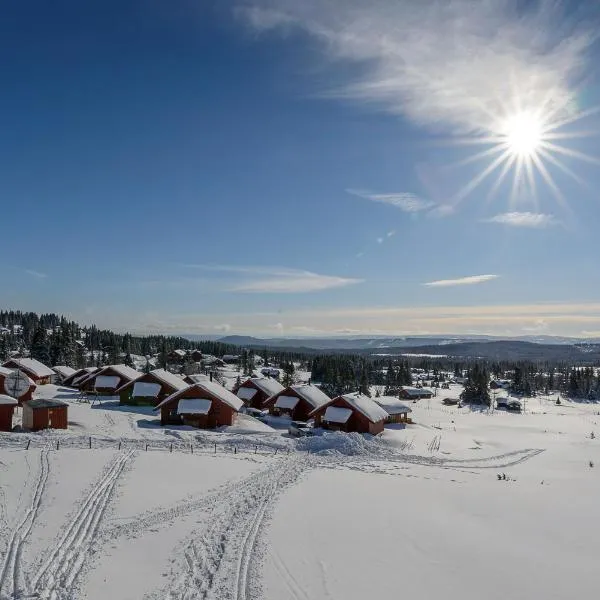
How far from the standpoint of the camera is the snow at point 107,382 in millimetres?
64812

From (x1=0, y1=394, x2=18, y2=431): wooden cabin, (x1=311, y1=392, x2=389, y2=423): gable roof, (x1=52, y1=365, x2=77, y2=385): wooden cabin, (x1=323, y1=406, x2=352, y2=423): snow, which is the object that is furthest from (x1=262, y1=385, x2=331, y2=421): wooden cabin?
(x1=52, y1=365, x2=77, y2=385): wooden cabin

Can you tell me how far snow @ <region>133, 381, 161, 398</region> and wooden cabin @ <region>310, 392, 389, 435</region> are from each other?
60.9 feet

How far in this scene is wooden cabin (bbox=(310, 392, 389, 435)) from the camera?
163ft

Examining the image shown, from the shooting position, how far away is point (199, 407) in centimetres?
4809

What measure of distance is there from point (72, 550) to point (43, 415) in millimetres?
26817

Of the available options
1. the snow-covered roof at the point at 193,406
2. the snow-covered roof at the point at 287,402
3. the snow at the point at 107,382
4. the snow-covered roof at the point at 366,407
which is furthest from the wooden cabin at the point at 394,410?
the snow at the point at 107,382

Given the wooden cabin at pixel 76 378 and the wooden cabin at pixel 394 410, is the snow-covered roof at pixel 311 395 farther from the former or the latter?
the wooden cabin at pixel 76 378

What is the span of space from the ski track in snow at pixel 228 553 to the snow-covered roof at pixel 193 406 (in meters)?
24.6

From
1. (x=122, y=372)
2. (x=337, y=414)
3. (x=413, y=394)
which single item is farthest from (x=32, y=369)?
(x=413, y=394)

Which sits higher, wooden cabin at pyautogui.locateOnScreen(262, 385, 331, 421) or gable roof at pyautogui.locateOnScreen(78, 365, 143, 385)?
A: gable roof at pyautogui.locateOnScreen(78, 365, 143, 385)

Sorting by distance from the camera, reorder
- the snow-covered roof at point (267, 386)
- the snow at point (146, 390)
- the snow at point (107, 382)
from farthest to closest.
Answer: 1. the snow-covered roof at point (267, 386)
2. the snow at point (107, 382)
3. the snow at point (146, 390)

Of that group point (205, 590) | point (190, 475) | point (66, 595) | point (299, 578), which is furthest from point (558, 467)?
point (66, 595)

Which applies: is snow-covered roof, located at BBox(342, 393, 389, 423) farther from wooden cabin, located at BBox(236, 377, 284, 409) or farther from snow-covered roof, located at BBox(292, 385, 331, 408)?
wooden cabin, located at BBox(236, 377, 284, 409)

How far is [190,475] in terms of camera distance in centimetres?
2548
